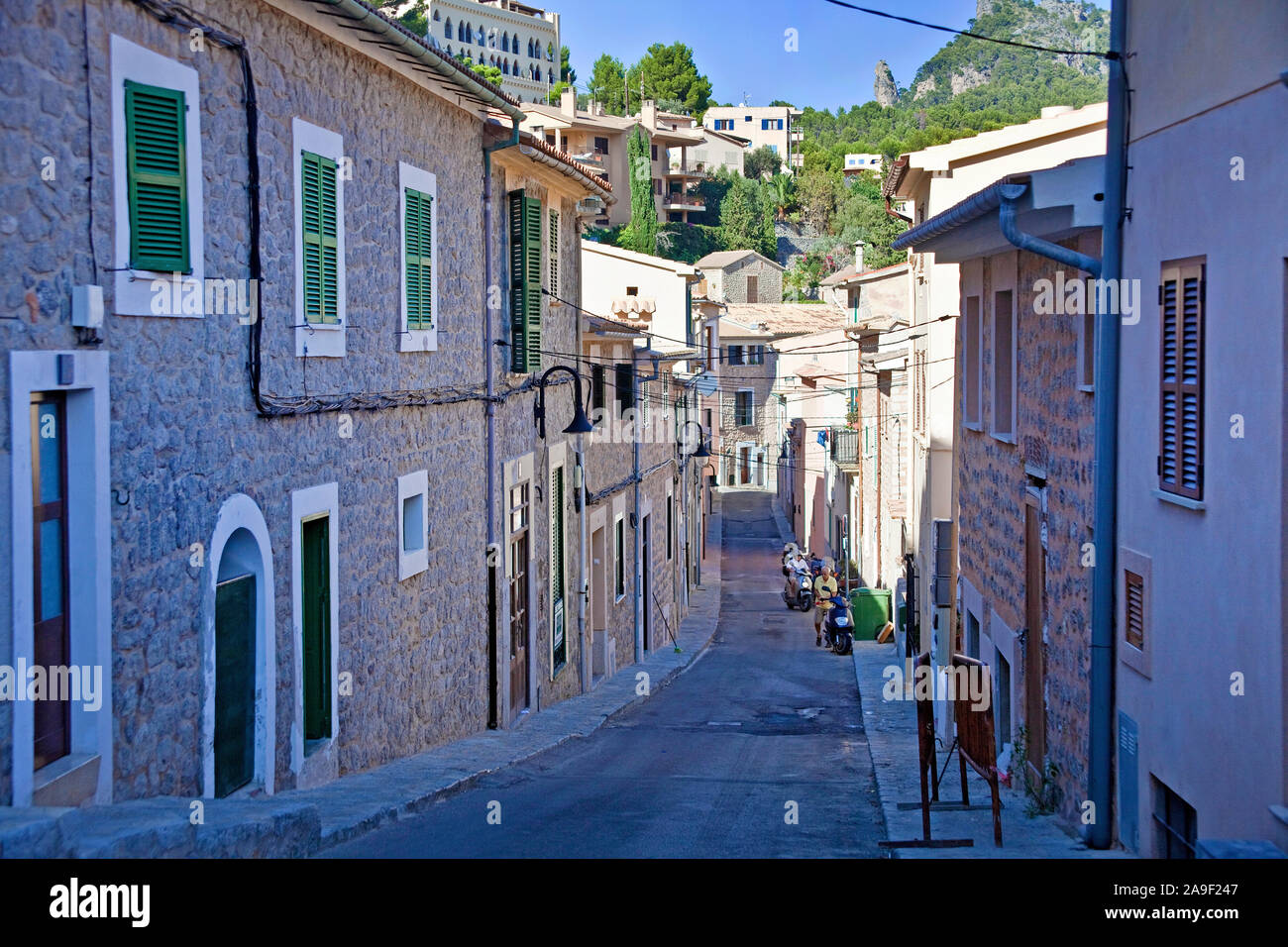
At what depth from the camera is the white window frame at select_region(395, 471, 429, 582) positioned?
11383 millimetres

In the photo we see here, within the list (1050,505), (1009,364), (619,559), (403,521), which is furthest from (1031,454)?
(619,559)

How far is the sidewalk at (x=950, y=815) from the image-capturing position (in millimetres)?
8273

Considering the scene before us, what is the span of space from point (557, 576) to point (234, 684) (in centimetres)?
1055

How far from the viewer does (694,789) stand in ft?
37.1

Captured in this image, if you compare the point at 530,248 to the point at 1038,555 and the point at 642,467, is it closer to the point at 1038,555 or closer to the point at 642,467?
the point at 1038,555

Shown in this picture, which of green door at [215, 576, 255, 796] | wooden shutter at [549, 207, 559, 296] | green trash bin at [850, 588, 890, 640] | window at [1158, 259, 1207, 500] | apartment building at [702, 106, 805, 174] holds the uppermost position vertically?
apartment building at [702, 106, 805, 174]

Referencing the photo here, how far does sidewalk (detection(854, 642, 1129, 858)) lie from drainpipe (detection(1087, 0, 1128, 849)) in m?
0.54

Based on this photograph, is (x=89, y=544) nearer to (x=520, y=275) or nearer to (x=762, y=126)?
(x=520, y=275)

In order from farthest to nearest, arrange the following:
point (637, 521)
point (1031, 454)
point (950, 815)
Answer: point (637, 521), point (1031, 454), point (950, 815)

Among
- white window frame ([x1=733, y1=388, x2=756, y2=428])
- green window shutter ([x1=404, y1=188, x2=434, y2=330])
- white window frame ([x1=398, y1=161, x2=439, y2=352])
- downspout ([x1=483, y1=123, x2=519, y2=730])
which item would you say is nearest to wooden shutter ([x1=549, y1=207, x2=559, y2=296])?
downspout ([x1=483, y1=123, x2=519, y2=730])

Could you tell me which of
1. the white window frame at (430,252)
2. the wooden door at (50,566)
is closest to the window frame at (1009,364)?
the white window frame at (430,252)

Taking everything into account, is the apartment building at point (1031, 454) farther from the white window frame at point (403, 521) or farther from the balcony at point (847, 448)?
the balcony at point (847, 448)

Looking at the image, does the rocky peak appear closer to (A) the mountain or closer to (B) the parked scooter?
(A) the mountain

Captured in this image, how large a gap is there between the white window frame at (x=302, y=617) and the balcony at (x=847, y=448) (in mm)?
26146
